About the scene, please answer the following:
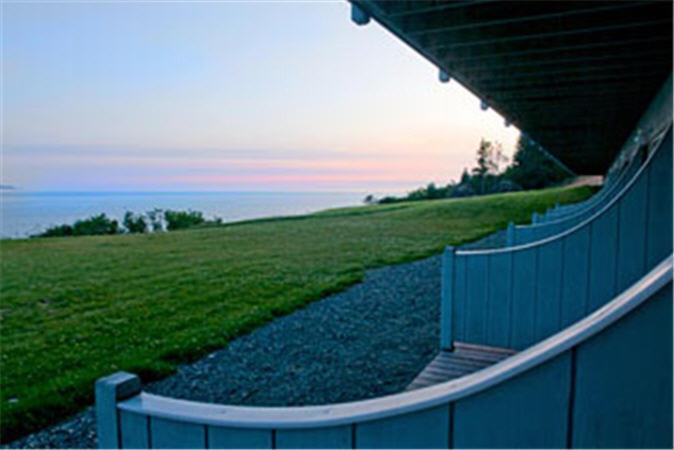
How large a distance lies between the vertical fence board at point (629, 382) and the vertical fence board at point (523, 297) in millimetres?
2216

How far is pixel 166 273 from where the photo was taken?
8.64 m

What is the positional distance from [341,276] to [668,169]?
20.6ft

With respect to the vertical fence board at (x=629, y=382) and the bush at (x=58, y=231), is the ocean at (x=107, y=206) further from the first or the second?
the vertical fence board at (x=629, y=382)

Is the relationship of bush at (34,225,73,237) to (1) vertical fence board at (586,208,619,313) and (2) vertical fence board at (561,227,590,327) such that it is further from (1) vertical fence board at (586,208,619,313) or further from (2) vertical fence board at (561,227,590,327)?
(1) vertical fence board at (586,208,619,313)

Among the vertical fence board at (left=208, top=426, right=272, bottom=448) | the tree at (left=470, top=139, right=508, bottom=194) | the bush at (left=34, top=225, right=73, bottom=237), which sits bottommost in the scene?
the bush at (left=34, top=225, right=73, bottom=237)

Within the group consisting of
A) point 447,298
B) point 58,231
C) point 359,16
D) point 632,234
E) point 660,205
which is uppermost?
point 359,16

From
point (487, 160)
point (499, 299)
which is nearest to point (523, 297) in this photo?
point (499, 299)

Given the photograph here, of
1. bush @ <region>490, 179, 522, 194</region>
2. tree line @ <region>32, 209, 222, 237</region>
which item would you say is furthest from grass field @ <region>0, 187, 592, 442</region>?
bush @ <region>490, 179, 522, 194</region>

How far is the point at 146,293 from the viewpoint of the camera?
6.96m

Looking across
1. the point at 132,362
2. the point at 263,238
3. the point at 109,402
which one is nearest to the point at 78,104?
the point at 263,238

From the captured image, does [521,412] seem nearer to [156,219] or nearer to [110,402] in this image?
[110,402]

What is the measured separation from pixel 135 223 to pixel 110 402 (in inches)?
861

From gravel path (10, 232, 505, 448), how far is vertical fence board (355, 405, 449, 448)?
8.81ft

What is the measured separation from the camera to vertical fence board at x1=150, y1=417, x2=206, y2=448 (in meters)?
0.95
